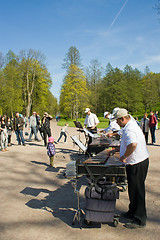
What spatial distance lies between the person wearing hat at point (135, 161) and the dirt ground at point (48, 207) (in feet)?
0.90

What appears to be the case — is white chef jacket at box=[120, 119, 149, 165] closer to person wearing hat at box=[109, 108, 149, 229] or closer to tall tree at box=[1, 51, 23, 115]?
person wearing hat at box=[109, 108, 149, 229]

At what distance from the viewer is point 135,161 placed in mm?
3393

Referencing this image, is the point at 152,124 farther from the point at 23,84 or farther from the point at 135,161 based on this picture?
the point at 23,84

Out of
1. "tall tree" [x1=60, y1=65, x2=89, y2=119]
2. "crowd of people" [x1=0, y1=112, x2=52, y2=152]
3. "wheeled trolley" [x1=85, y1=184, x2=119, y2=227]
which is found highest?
"tall tree" [x1=60, y1=65, x2=89, y2=119]

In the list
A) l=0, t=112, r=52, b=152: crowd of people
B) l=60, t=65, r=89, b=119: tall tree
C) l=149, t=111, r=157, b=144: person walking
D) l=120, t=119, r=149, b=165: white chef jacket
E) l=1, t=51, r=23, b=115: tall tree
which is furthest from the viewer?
l=60, t=65, r=89, b=119: tall tree

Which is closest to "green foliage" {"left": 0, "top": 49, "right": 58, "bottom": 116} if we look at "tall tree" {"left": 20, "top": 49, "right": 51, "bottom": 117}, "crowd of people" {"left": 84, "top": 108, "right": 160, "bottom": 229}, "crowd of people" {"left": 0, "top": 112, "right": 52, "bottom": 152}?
"tall tree" {"left": 20, "top": 49, "right": 51, "bottom": 117}

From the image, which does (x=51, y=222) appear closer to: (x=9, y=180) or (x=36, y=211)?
(x=36, y=211)

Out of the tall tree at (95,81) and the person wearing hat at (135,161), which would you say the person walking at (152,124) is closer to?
the person wearing hat at (135,161)

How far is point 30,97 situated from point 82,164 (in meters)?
45.8

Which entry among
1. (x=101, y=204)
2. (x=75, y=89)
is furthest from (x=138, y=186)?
(x=75, y=89)

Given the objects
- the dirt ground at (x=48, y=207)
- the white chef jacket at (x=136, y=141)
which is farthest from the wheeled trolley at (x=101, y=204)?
the white chef jacket at (x=136, y=141)

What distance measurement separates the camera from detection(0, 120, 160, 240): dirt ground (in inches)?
133

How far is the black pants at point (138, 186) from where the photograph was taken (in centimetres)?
343

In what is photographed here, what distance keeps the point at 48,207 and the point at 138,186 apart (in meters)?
1.97
